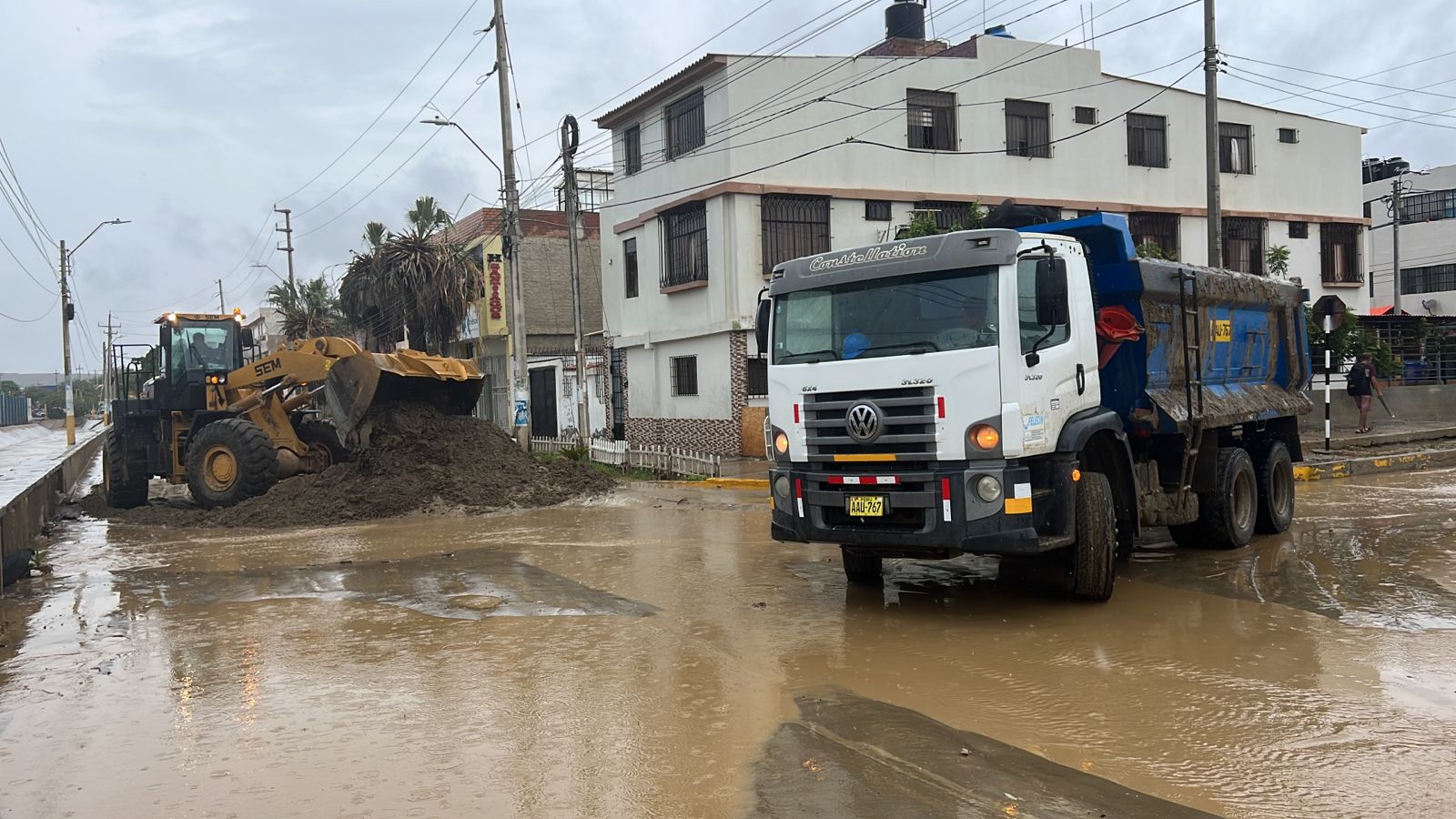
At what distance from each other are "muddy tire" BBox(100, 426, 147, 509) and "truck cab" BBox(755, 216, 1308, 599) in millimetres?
13958

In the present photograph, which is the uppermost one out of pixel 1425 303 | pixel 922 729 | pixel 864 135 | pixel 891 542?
pixel 864 135

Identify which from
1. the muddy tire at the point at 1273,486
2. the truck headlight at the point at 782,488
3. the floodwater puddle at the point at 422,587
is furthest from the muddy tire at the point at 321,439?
the muddy tire at the point at 1273,486

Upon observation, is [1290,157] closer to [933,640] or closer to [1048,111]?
[1048,111]

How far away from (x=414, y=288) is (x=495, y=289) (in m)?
3.17

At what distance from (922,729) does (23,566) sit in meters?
10.5

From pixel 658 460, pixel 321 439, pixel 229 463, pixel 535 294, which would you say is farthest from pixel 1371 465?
pixel 535 294

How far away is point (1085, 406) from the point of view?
8539 millimetres

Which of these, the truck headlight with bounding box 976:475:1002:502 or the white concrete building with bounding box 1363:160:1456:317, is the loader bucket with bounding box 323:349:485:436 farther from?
the white concrete building with bounding box 1363:160:1456:317

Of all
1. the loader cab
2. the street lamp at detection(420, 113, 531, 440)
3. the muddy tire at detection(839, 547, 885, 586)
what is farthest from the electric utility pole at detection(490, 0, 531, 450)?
the muddy tire at detection(839, 547, 885, 586)

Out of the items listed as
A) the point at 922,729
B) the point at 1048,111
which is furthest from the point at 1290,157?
the point at 922,729

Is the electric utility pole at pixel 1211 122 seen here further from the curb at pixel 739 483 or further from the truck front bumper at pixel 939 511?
the truck front bumper at pixel 939 511

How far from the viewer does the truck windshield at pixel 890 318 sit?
7.94 metres

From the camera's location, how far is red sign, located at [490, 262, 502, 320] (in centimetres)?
3675

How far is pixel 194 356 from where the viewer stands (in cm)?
1848
